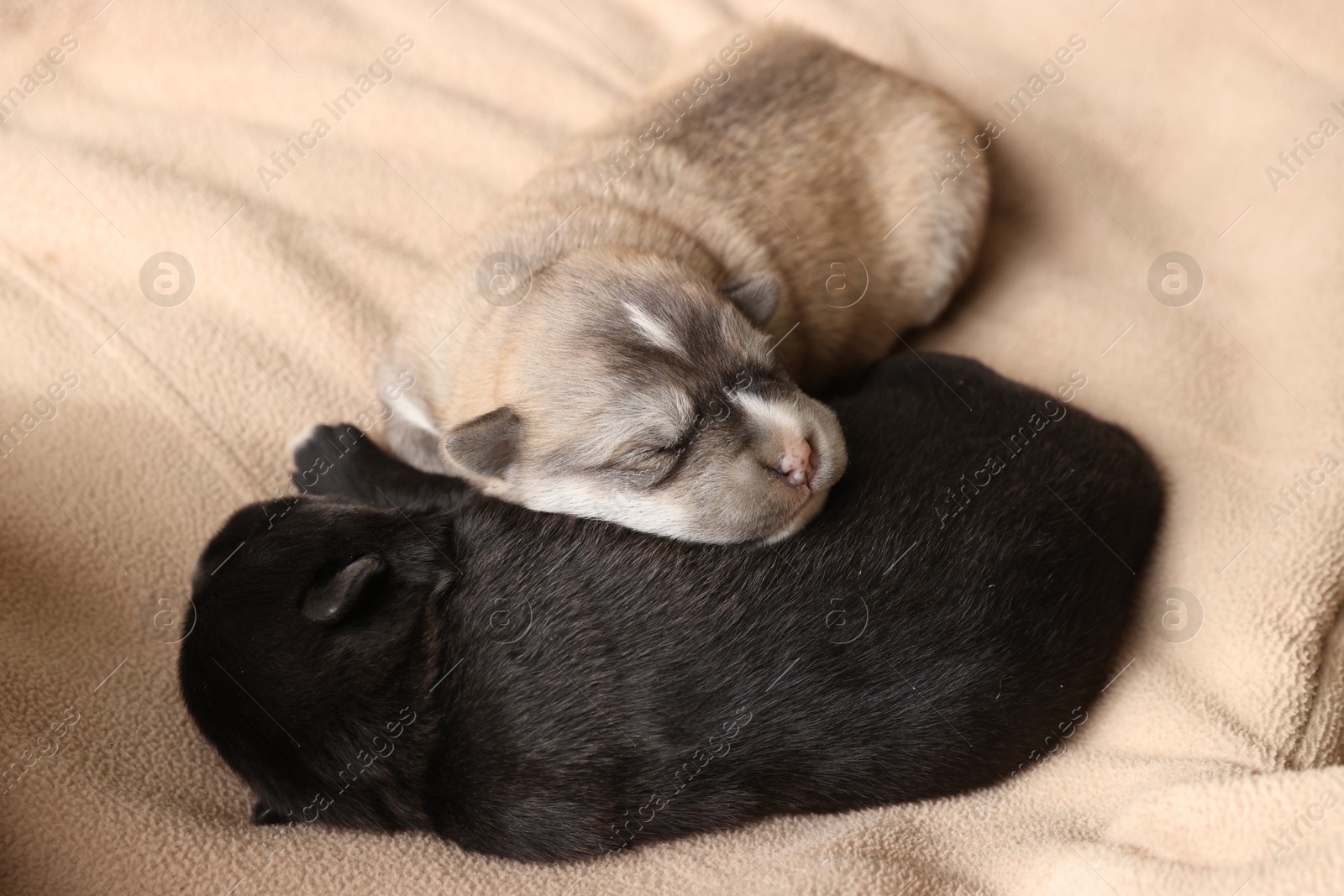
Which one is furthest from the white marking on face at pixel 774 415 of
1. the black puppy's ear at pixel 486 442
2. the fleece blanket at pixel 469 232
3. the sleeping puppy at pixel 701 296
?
the fleece blanket at pixel 469 232

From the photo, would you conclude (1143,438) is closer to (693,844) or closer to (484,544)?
(693,844)

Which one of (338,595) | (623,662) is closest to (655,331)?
(623,662)

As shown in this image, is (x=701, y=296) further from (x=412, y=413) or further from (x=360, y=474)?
(x=360, y=474)

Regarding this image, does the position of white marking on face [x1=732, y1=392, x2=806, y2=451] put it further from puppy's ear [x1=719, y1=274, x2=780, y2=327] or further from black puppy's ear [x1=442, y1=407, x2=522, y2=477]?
black puppy's ear [x1=442, y1=407, x2=522, y2=477]

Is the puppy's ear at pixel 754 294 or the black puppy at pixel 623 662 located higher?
the puppy's ear at pixel 754 294

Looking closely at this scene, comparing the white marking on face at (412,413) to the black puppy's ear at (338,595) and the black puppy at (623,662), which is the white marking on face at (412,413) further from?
the black puppy's ear at (338,595)

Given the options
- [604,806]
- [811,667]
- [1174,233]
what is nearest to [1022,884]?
[811,667]
